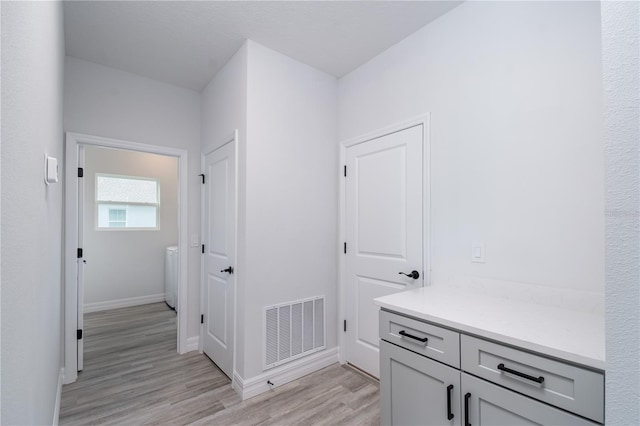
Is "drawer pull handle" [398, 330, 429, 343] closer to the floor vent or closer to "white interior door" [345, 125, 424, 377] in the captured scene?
"white interior door" [345, 125, 424, 377]

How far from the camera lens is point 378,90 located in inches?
103

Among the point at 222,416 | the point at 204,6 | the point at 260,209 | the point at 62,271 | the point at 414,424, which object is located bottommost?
the point at 222,416

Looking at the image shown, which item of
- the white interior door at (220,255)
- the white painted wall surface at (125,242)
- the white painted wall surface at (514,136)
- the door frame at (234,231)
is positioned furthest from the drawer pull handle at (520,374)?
the white painted wall surface at (125,242)

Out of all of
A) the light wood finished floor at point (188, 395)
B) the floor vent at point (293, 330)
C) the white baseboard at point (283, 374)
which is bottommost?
the light wood finished floor at point (188, 395)

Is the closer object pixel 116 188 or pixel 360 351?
pixel 360 351

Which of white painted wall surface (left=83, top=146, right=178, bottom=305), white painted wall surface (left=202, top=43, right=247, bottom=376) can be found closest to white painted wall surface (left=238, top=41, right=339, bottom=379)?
white painted wall surface (left=202, top=43, right=247, bottom=376)

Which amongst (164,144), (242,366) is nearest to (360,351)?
(242,366)

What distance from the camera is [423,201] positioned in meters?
2.21

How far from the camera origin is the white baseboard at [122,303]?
14.4 ft

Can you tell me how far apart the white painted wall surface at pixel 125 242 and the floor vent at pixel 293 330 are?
336 centimetres

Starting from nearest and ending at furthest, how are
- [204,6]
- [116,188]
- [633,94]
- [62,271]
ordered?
[633,94] → [204,6] → [62,271] → [116,188]

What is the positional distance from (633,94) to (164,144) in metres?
3.43

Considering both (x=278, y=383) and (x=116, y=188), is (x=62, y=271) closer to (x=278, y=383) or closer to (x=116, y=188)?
(x=278, y=383)

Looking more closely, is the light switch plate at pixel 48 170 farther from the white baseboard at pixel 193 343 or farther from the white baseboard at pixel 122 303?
the white baseboard at pixel 122 303
